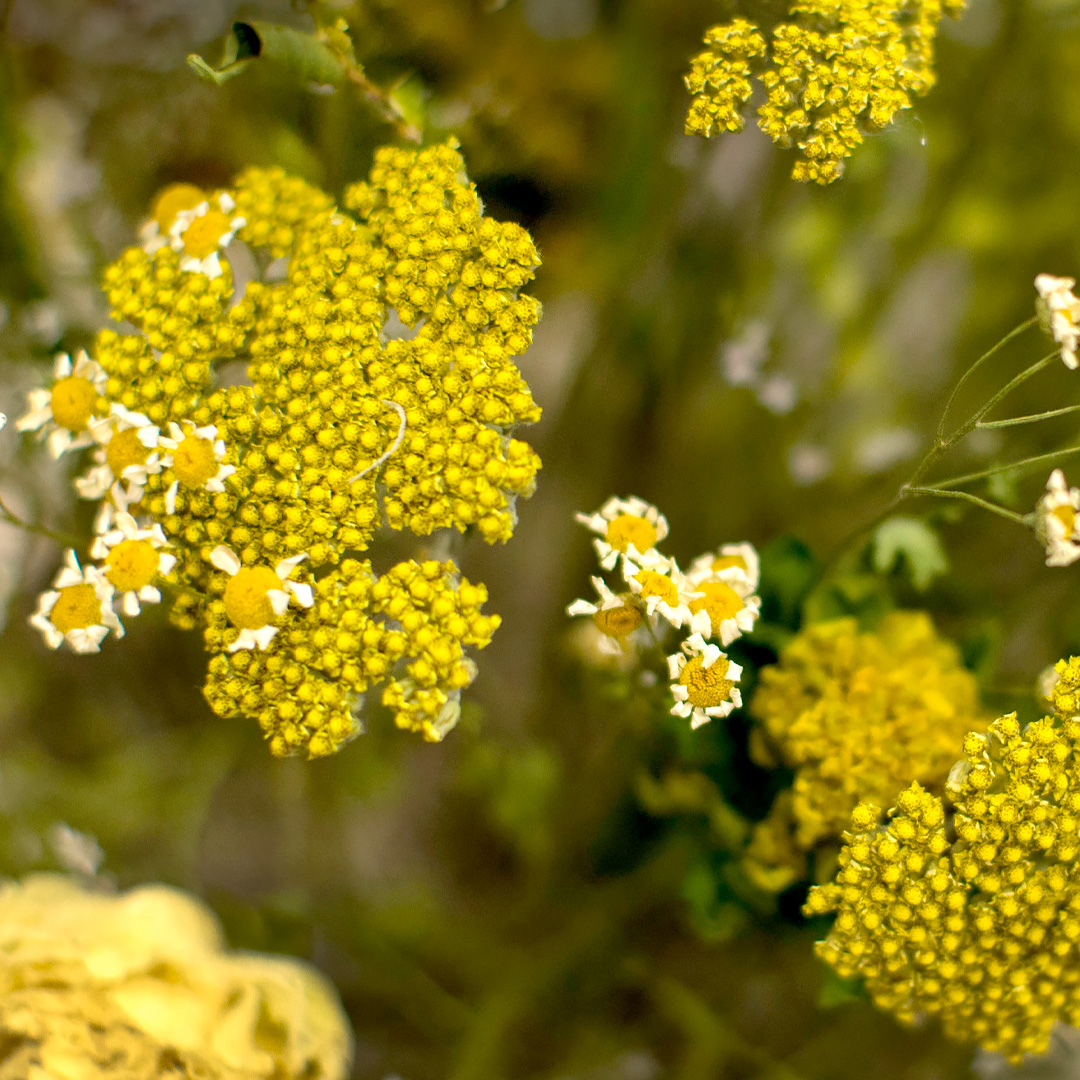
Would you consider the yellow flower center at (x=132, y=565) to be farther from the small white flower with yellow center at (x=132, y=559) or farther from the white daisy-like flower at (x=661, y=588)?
the white daisy-like flower at (x=661, y=588)

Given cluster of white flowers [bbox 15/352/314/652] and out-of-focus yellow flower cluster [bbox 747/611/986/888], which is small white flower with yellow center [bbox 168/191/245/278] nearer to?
cluster of white flowers [bbox 15/352/314/652]

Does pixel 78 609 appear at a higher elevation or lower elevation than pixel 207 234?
lower

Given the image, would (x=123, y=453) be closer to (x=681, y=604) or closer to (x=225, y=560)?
(x=225, y=560)

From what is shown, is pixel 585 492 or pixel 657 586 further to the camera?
pixel 585 492

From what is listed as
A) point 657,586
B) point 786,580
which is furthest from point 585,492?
point 657,586

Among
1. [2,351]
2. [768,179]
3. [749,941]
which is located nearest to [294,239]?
[2,351]

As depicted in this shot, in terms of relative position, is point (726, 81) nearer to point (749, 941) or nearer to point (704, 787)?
point (704, 787)

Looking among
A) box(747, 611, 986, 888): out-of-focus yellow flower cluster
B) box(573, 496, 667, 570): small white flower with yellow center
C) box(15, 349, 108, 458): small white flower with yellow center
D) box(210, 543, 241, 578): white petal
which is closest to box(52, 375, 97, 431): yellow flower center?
box(15, 349, 108, 458): small white flower with yellow center
